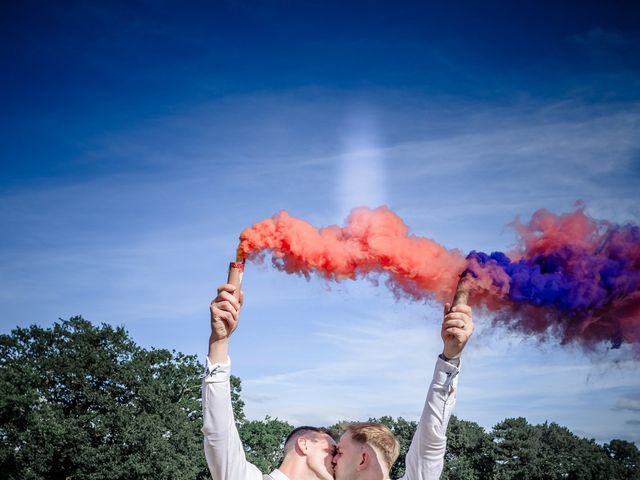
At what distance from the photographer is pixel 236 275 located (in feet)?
19.2

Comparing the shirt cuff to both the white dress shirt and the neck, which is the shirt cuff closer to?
the white dress shirt

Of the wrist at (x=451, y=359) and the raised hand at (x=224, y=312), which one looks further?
the wrist at (x=451, y=359)

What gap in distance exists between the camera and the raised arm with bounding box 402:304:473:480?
5.69 metres

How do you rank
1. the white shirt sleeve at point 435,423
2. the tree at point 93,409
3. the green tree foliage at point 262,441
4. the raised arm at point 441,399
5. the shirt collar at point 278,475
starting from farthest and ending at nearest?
the green tree foliage at point 262,441, the tree at point 93,409, the shirt collar at point 278,475, the white shirt sleeve at point 435,423, the raised arm at point 441,399

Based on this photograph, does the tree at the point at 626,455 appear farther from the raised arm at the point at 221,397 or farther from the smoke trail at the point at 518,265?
the raised arm at the point at 221,397

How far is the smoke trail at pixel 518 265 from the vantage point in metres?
9.21

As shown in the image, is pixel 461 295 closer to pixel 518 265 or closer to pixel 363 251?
pixel 518 265

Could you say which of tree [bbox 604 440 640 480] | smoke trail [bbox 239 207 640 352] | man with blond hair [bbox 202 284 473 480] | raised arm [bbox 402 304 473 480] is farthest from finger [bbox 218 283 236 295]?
tree [bbox 604 440 640 480]

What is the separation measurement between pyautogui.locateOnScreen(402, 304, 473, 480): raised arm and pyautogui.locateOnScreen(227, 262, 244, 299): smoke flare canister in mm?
1923

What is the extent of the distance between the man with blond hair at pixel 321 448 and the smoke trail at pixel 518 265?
8.58ft

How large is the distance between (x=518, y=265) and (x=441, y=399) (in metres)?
4.13

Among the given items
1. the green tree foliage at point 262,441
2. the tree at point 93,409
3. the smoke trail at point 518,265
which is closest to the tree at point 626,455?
the green tree foliage at point 262,441

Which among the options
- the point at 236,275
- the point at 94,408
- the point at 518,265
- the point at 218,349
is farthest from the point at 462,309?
the point at 94,408

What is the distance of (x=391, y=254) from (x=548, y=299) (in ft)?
9.18
